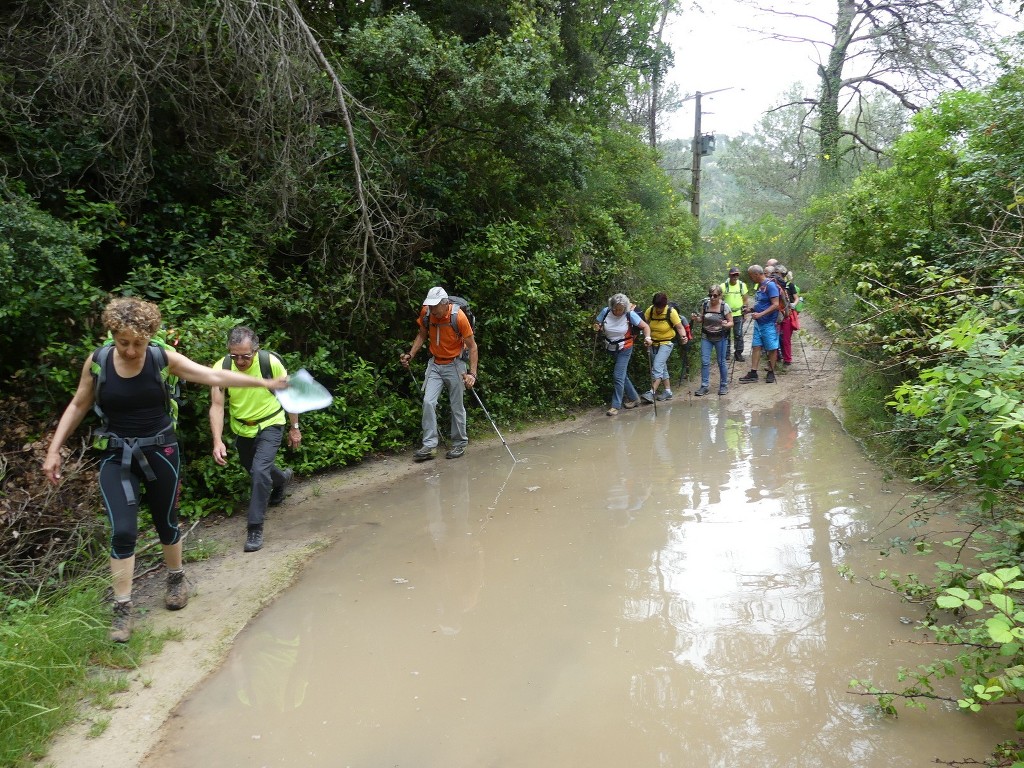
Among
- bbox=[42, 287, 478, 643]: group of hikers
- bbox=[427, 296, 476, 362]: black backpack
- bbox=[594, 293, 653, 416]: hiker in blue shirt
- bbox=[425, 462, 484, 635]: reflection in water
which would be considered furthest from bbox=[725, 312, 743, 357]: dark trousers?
bbox=[42, 287, 478, 643]: group of hikers

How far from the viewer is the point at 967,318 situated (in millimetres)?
3656

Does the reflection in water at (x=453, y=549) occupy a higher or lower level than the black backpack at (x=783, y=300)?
lower

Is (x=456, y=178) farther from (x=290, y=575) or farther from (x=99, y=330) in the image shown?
(x=290, y=575)

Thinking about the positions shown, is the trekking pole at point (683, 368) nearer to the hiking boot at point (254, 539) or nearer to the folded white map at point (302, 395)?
the folded white map at point (302, 395)

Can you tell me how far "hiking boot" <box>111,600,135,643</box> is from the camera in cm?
412

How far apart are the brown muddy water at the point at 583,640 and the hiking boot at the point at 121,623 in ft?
2.06

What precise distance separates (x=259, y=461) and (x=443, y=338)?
289 centimetres

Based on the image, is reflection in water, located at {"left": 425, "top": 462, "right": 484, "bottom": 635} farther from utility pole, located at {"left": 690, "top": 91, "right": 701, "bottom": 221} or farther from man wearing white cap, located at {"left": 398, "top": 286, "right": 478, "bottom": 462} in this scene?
utility pole, located at {"left": 690, "top": 91, "right": 701, "bottom": 221}

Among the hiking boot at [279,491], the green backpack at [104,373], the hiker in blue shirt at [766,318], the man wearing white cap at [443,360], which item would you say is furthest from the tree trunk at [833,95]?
the green backpack at [104,373]

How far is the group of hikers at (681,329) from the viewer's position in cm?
1047

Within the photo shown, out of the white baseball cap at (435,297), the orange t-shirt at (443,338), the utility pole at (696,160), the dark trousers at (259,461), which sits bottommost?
the dark trousers at (259,461)

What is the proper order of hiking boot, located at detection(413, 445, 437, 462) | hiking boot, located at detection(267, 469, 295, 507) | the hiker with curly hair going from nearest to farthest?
the hiker with curly hair, hiking boot, located at detection(267, 469, 295, 507), hiking boot, located at detection(413, 445, 437, 462)

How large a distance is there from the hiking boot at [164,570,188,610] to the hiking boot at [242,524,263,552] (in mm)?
925

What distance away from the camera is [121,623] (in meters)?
4.15
